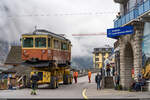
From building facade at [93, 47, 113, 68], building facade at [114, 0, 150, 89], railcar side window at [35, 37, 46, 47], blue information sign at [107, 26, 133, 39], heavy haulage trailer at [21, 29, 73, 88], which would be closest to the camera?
building facade at [114, 0, 150, 89]

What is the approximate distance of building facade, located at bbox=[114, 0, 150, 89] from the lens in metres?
19.8

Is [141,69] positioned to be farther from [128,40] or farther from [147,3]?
[147,3]

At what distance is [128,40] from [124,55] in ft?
6.50

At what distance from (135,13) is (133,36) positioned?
1683mm

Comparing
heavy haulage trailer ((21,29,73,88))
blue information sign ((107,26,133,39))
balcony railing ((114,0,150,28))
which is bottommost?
heavy haulage trailer ((21,29,73,88))

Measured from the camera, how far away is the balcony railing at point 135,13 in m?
18.9

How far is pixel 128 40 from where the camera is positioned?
75.6 ft

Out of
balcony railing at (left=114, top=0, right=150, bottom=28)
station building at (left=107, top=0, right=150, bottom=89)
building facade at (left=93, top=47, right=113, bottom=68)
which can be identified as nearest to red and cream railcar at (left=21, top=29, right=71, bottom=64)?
station building at (left=107, top=0, right=150, bottom=89)

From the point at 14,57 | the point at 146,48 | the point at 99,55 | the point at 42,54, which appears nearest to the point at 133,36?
the point at 146,48

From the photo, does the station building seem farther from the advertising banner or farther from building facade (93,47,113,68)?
building facade (93,47,113,68)

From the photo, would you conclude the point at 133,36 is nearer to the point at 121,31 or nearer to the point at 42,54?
the point at 121,31

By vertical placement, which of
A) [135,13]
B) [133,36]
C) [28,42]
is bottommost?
[28,42]

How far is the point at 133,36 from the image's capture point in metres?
21.8

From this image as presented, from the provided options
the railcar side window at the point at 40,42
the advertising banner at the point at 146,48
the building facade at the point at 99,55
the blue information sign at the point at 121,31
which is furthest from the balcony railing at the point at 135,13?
the building facade at the point at 99,55
